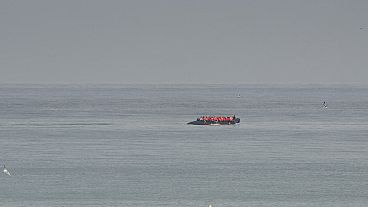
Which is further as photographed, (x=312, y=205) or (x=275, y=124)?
(x=275, y=124)

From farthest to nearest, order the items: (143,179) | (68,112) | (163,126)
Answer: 1. (68,112)
2. (163,126)
3. (143,179)

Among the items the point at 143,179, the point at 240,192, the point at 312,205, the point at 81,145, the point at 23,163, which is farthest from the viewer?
the point at 81,145

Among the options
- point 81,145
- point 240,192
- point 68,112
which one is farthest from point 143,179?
point 68,112

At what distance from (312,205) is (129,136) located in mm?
52759

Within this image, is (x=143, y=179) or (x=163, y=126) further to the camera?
(x=163, y=126)

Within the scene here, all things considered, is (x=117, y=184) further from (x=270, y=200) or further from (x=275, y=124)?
(x=275, y=124)

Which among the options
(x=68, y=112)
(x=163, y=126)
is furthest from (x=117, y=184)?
(x=68, y=112)

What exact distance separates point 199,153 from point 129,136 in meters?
21.3

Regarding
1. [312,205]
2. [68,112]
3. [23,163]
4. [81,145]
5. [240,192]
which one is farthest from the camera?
[68,112]

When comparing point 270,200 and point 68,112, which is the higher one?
point 68,112

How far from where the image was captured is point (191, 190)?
75312 mm

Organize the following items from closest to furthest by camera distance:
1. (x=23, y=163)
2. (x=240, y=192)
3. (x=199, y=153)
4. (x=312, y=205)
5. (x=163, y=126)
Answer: (x=312, y=205)
(x=240, y=192)
(x=23, y=163)
(x=199, y=153)
(x=163, y=126)

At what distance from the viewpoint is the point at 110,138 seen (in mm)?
118375

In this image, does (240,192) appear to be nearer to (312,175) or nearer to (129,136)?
(312,175)
